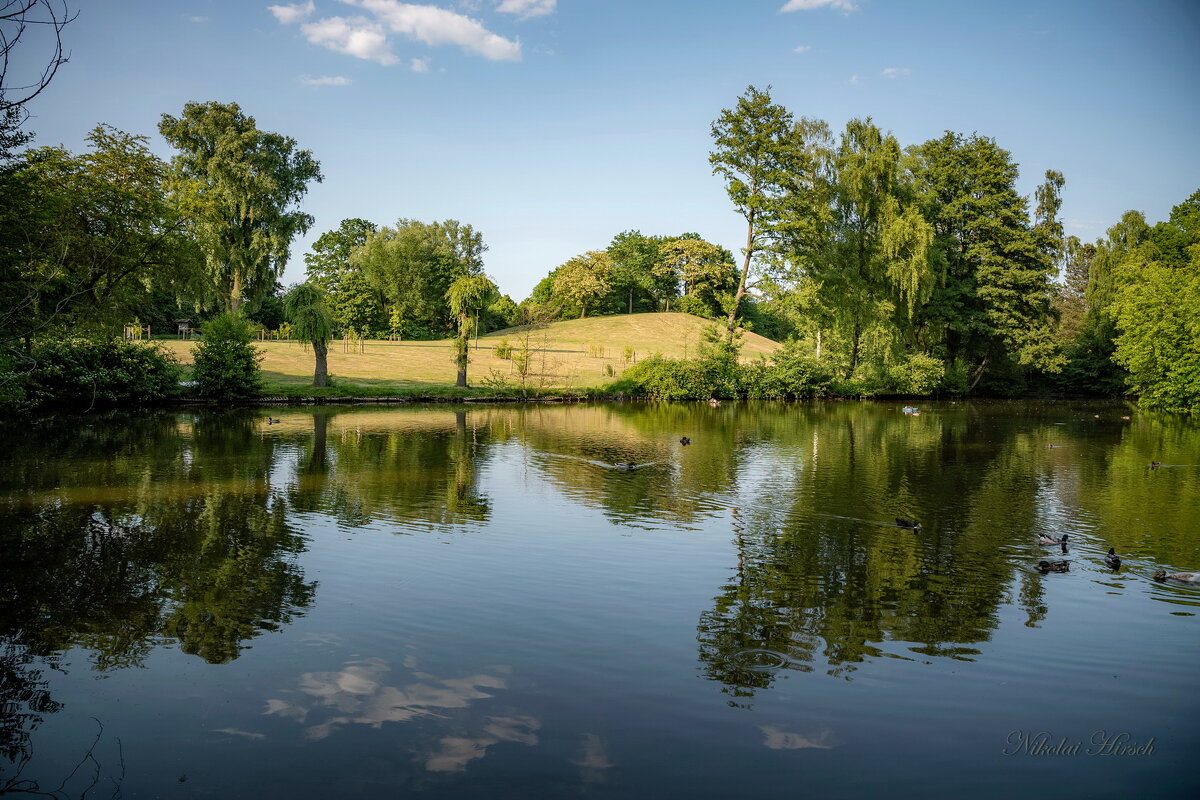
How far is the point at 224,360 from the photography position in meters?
42.9

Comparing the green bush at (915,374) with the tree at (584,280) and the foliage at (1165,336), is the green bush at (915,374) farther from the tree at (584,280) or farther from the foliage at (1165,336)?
the tree at (584,280)

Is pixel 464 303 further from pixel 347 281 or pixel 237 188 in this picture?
pixel 347 281

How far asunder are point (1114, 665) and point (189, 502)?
57.9 feet

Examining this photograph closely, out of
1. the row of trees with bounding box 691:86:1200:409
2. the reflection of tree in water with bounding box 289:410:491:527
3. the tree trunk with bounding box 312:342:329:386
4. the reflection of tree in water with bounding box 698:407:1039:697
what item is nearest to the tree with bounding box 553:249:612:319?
the row of trees with bounding box 691:86:1200:409

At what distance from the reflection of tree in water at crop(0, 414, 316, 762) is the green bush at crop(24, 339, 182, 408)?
16196mm

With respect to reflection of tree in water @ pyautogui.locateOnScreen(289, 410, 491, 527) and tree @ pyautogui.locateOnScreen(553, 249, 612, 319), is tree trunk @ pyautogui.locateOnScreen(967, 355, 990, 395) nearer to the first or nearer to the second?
reflection of tree in water @ pyautogui.locateOnScreen(289, 410, 491, 527)

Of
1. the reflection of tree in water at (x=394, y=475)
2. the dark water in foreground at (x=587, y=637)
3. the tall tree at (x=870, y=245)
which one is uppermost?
the tall tree at (x=870, y=245)

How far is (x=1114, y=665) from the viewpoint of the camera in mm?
9203

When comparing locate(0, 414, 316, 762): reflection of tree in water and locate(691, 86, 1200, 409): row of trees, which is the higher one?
locate(691, 86, 1200, 409): row of trees

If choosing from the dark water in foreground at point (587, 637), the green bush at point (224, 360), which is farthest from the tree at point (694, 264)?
the dark water in foreground at point (587, 637)

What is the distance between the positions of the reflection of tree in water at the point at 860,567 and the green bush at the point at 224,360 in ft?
106

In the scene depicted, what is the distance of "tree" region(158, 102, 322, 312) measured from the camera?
5269 cm

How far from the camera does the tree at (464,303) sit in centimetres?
4912

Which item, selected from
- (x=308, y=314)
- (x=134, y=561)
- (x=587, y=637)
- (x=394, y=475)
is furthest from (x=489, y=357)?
(x=587, y=637)
